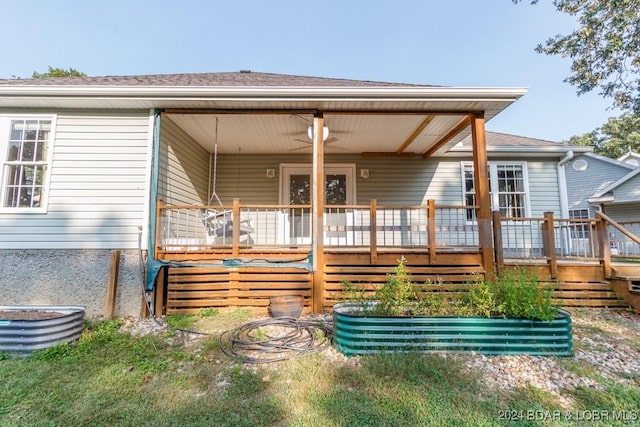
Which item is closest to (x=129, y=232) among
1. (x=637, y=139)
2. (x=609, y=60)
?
(x=609, y=60)

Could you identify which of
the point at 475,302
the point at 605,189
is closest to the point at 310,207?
the point at 475,302

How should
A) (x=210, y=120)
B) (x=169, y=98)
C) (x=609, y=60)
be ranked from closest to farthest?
(x=169, y=98)
(x=210, y=120)
(x=609, y=60)

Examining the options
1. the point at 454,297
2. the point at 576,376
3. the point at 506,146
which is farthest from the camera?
the point at 506,146

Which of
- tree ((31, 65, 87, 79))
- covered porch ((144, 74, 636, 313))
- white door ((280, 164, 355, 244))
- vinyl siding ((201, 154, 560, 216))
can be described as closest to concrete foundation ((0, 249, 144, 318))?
covered porch ((144, 74, 636, 313))

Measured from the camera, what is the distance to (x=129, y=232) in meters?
4.57

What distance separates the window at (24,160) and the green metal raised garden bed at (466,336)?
17.2 ft

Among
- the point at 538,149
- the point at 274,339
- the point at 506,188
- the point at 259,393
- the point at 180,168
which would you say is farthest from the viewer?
the point at 506,188

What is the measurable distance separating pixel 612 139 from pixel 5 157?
4068 centimetres

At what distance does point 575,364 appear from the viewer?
2.95m

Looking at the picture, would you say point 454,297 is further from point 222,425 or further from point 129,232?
point 129,232

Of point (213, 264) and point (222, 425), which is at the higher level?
point (213, 264)

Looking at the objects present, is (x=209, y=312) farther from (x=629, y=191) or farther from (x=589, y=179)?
(x=589, y=179)

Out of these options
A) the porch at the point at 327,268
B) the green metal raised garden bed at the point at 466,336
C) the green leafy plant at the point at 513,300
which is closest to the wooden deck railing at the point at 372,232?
the porch at the point at 327,268

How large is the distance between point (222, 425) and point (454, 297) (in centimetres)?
267
